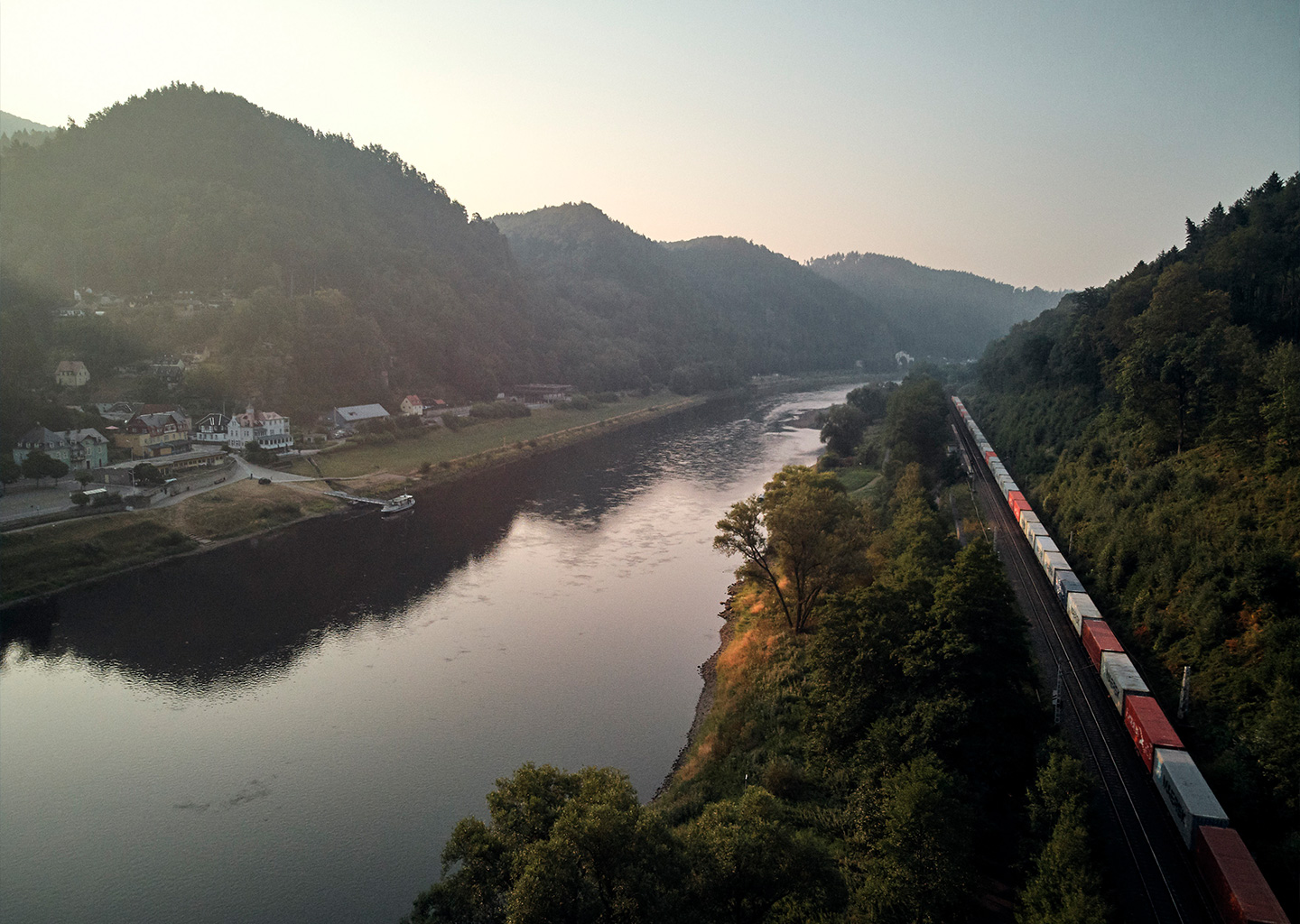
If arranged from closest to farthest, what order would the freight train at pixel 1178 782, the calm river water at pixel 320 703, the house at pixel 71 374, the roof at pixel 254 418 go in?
1. the freight train at pixel 1178 782
2. the calm river water at pixel 320 703
3. the roof at pixel 254 418
4. the house at pixel 71 374

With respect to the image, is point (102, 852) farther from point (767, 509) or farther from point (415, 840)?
point (767, 509)

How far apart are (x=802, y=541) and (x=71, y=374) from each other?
57372mm

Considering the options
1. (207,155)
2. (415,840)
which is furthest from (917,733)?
(207,155)

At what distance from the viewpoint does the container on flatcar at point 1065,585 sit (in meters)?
23.9

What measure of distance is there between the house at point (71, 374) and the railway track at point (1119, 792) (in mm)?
64051

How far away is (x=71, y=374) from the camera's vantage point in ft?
181

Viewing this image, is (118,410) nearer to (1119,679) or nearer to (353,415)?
(353,415)

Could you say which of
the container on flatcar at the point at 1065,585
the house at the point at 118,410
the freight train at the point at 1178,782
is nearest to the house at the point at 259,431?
the house at the point at 118,410

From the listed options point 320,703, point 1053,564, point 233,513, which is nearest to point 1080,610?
point 1053,564

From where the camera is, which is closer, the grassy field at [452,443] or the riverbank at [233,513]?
the riverbank at [233,513]

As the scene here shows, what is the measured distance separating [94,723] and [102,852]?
24.0ft

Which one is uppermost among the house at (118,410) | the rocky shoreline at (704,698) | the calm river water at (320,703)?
the house at (118,410)

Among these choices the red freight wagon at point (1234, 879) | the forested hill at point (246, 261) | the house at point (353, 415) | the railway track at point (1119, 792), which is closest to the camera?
the red freight wagon at point (1234, 879)

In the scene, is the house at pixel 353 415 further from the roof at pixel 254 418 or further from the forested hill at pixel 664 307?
the forested hill at pixel 664 307
